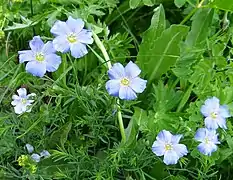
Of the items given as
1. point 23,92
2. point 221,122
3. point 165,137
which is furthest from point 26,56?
point 221,122

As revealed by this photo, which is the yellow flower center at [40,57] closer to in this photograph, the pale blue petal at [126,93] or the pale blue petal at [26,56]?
the pale blue petal at [26,56]

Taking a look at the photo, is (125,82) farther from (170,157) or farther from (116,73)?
(170,157)

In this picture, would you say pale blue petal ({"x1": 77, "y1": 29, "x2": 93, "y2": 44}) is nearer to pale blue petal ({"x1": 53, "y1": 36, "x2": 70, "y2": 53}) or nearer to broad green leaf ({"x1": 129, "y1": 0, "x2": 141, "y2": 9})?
pale blue petal ({"x1": 53, "y1": 36, "x2": 70, "y2": 53})

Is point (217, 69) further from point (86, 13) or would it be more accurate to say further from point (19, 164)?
point (19, 164)

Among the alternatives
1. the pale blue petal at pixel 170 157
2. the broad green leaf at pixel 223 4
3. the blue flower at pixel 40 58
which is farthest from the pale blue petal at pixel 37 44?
the broad green leaf at pixel 223 4

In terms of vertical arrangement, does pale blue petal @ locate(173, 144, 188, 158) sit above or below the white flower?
below

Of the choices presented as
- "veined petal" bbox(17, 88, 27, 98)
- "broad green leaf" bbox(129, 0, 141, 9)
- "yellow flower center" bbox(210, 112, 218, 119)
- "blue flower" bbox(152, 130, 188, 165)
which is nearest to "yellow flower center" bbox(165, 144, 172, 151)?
"blue flower" bbox(152, 130, 188, 165)

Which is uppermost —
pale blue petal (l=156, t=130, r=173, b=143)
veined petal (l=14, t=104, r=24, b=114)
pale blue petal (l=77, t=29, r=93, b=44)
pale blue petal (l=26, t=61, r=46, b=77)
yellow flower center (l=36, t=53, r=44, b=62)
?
pale blue petal (l=77, t=29, r=93, b=44)

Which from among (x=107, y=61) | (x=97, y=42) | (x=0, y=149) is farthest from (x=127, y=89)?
(x=0, y=149)
